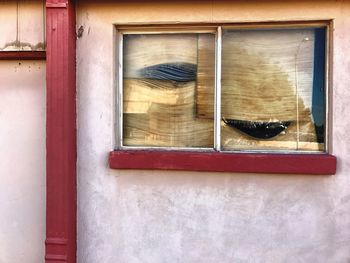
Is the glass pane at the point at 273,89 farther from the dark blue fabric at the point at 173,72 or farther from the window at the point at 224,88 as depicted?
the dark blue fabric at the point at 173,72

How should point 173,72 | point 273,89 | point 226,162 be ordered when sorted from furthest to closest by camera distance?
point 173,72 < point 273,89 < point 226,162

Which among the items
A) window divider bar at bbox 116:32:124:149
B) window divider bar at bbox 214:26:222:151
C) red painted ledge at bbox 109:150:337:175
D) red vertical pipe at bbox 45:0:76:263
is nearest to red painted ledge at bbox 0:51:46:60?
red vertical pipe at bbox 45:0:76:263

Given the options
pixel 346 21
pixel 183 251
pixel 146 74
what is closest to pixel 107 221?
pixel 183 251

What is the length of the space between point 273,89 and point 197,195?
131 cm

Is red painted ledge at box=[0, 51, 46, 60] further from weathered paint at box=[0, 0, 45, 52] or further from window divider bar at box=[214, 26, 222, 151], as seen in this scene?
window divider bar at box=[214, 26, 222, 151]

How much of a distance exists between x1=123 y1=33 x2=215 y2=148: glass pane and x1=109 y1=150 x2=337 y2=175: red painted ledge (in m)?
0.22

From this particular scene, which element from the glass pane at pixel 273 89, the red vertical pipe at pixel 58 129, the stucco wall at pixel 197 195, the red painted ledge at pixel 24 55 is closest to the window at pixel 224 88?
the glass pane at pixel 273 89

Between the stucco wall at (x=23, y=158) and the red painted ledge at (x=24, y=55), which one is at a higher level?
the red painted ledge at (x=24, y=55)

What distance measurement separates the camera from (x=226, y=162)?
4336 mm

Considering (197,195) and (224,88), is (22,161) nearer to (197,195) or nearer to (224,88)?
(197,195)

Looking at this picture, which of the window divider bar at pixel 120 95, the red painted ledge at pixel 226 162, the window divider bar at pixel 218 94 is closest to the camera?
the red painted ledge at pixel 226 162

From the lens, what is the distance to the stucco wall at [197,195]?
4.27 metres

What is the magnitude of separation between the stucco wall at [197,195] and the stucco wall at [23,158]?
18.4 inches

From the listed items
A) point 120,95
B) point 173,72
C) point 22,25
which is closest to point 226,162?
point 173,72
